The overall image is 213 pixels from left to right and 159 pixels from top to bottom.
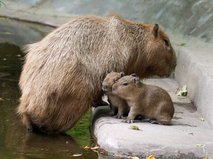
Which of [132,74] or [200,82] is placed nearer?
[132,74]

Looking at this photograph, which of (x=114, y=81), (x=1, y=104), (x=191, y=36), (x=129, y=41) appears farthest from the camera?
(x=191, y=36)

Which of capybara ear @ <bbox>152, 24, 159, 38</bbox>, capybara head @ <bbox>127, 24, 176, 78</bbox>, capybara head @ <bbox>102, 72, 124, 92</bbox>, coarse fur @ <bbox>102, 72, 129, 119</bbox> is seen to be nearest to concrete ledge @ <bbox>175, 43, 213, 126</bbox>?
capybara head @ <bbox>127, 24, 176, 78</bbox>

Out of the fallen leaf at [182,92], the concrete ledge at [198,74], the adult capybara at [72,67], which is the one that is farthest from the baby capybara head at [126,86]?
the fallen leaf at [182,92]

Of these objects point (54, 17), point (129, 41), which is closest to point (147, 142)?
point (129, 41)

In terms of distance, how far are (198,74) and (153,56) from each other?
66 centimetres

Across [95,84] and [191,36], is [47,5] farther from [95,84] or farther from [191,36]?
[95,84]

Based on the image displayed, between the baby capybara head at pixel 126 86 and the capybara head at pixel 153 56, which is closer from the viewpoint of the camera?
the baby capybara head at pixel 126 86

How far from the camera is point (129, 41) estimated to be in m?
7.71

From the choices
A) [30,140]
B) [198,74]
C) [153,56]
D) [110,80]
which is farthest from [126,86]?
[198,74]

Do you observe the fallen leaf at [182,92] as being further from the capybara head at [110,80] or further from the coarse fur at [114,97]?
the capybara head at [110,80]

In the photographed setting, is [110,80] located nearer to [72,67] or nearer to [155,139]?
[72,67]

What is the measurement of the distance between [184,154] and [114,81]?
1.19 m

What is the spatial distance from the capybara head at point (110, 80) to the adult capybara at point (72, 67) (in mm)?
156

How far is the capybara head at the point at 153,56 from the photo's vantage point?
7877 mm
